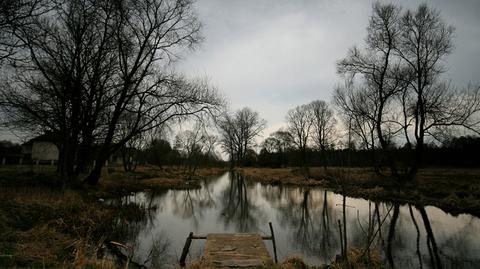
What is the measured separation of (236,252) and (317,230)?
18.5 ft

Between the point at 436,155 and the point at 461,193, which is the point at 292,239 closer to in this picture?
the point at 461,193

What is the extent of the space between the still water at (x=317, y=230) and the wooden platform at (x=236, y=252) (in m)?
0.66

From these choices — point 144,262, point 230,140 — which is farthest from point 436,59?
point 230,140

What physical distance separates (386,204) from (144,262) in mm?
15465

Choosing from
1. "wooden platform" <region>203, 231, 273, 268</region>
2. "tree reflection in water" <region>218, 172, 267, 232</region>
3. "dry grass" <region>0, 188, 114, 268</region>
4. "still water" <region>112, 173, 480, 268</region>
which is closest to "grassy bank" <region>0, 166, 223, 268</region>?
"dry grass" <region>0, 188, 114, 268</region>

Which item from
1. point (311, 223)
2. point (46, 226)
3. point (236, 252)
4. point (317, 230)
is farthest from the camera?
point (311, 223)

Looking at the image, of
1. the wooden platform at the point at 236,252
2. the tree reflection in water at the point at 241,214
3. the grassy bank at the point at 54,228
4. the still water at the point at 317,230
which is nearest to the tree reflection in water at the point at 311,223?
the still water at the point at 317,230

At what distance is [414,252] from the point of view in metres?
9.90

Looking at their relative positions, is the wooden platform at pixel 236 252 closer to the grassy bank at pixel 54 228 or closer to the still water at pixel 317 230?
the still water at pixel 317 230

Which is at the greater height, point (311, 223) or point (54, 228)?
point (54, 228)

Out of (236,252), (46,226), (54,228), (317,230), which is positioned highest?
(46,226)

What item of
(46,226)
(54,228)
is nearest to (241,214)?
(54,228)

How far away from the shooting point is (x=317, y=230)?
1353 cm

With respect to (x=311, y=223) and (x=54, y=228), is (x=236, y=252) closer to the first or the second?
(x=54, y=228)
